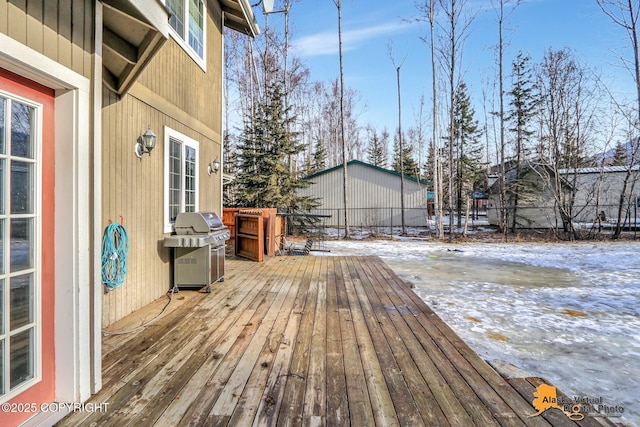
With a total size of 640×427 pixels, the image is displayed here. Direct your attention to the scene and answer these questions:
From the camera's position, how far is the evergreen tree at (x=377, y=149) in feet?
103

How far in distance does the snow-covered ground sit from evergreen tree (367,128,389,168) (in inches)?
947

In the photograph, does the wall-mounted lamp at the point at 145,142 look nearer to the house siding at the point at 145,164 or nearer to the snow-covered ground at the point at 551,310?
the house siding at the point at 145,164

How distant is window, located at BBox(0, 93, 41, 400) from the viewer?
4.98ft

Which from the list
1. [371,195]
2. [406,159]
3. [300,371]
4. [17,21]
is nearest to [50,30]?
[17,21]

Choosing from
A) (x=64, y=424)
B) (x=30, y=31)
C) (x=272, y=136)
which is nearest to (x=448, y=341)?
(x=64, y=424)

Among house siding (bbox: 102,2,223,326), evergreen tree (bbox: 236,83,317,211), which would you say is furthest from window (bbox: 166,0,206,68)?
evergreen tree (bbox: 236,83,317,211)

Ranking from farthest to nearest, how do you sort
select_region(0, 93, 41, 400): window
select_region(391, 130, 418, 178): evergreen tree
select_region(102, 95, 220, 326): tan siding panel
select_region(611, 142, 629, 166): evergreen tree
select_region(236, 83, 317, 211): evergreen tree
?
Answer: 1. select_region(391, 130, 418, 178): evergreen tree
2. select_region(611, 142, 629, 166): evergreen tree
3. select_region(236, 83, 317, 211): evergreen tree
4. select_region(102, 95, 220, 326): tan siding panel
5. select_region(0, 93, 41, 400): window

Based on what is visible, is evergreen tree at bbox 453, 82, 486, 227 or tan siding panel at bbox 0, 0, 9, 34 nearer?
tan siding panel at bbox 0, 0, 9, 34

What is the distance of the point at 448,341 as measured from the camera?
108 inches

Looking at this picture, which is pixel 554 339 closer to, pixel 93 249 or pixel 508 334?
pixel 508 334

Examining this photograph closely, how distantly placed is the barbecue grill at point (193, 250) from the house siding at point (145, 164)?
5.9 inches

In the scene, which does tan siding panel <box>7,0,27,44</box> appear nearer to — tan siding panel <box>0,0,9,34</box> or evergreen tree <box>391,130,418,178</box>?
tan siding panel <box>0,0,9,34</box>

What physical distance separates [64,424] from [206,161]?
4.41 m

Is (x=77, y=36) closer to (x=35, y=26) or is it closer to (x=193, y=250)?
(x=35, y=26)
